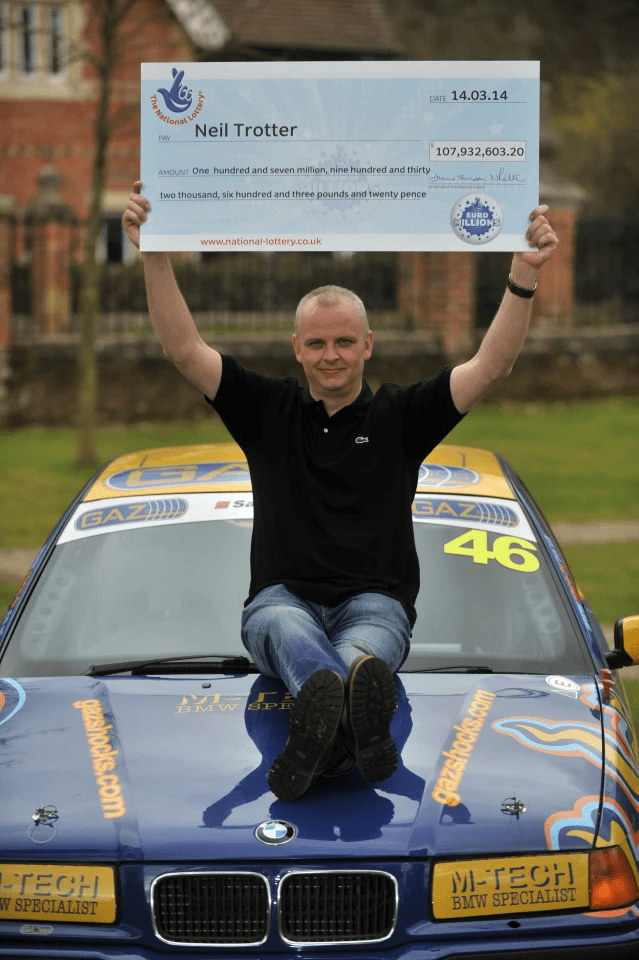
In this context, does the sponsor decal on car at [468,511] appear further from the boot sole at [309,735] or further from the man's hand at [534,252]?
the boot sole at [309,735]

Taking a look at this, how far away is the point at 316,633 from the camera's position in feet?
11.8

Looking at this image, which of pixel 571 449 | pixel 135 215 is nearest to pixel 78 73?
pixel 571 449

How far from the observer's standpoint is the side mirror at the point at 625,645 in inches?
152

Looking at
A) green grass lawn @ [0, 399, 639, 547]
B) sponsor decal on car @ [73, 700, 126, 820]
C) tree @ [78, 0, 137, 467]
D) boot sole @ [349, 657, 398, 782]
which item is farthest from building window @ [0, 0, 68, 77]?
boot sole @ [349, 657, 398, 782]

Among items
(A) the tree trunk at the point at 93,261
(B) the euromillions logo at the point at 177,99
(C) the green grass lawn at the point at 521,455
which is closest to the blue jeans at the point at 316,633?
(B) the euromillions logo at the point at 177,99

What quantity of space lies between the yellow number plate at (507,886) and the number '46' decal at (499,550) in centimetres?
133

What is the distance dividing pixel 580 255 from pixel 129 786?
1890 cm

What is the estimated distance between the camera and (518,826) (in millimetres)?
3057

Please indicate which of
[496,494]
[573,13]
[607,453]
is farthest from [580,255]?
[573,13]

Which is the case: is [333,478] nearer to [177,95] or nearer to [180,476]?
[180,476]

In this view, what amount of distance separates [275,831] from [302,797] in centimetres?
18

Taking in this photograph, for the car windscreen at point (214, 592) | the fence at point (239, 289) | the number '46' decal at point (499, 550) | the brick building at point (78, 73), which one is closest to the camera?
the car windscreen at point (214, 592)

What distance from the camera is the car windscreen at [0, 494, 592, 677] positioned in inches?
155

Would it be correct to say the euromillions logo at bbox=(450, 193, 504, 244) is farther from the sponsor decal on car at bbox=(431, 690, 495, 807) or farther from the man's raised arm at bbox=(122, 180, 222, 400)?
the sponsor decal on car at bbox=(431, 690, 495, 807)
